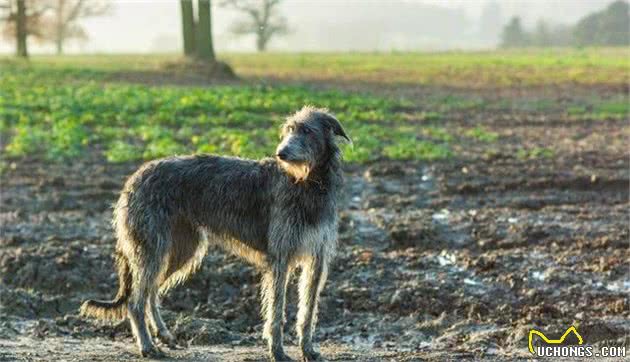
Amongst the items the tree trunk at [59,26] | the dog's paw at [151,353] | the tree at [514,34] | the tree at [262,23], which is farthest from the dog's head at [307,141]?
the tree at [514,34]

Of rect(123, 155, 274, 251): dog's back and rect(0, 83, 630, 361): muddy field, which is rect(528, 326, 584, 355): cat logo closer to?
rect(0, 83, 630, 361): muddy field

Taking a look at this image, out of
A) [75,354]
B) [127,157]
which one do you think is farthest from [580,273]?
[127,157]

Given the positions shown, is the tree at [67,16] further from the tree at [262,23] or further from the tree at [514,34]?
the tree at [514,34]

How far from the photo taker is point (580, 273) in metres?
10.9

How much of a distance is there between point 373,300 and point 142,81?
1157 inches

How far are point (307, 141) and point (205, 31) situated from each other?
3419 cm

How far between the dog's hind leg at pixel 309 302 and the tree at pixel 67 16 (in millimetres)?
64764

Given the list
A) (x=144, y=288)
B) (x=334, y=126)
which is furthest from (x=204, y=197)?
(x=334, y=126)

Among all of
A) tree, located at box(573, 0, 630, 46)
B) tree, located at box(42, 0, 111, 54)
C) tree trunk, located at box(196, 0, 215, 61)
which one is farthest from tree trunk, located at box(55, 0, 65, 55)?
tree, located at box(573, 0, 630, 46)

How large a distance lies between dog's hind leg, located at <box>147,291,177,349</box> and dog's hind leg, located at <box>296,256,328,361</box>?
47.4 inches

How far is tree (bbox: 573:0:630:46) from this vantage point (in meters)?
81.4

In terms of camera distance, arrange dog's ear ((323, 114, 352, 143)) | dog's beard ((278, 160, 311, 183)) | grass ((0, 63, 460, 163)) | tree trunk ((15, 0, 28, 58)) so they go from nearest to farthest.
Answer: dog's beard ((278, 160, 311, 183)) → dog's ear ((323, 114, 352, 143)) → grass ((0, 63, 460, 163)) → tree trunk ((15, 0, 28, 58))

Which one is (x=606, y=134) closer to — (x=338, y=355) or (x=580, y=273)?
(x=580, y=273)

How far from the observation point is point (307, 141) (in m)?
7.75
